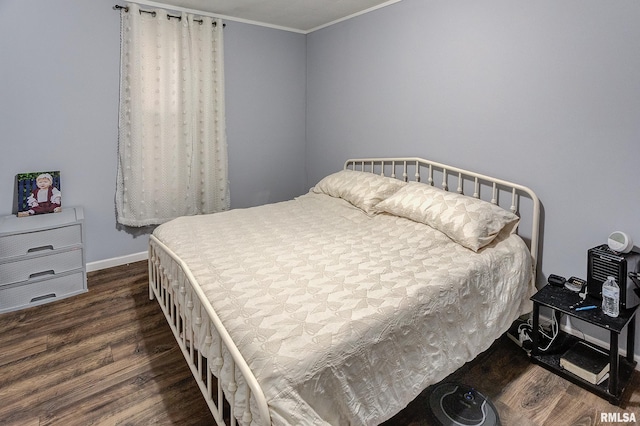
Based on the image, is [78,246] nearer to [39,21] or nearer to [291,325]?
[39,21]

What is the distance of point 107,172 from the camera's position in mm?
3100

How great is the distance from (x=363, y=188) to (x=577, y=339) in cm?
171

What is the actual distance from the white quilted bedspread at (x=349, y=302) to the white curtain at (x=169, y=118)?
0.93m

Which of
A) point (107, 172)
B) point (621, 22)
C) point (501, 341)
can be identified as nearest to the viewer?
point (621, 22)

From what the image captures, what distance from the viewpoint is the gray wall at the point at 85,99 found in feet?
8.63

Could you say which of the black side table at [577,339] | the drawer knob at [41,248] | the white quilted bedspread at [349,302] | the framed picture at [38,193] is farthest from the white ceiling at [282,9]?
the black side table at [577,339]

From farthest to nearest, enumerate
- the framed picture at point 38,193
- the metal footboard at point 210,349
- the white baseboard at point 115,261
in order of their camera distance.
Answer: the white baseboard at point 115,261 < the framed picture at point 38,193 < the metal footboard at point 210,349

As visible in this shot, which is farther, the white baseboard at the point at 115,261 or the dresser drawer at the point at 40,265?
the white baseboard at the point at 115,261

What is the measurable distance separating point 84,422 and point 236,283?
91cm

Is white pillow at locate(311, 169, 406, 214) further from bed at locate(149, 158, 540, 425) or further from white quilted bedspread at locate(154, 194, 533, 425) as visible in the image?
white quilted bedspread at locate(154, 194, 533, 425)

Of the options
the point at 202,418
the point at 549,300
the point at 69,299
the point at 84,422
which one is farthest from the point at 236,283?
the point at 69,299

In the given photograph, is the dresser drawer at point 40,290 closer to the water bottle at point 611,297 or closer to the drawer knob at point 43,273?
the drawer knob at point 43,273

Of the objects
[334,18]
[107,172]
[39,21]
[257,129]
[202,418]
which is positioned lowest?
[202,418]

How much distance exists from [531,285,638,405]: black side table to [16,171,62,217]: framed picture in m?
3.41
